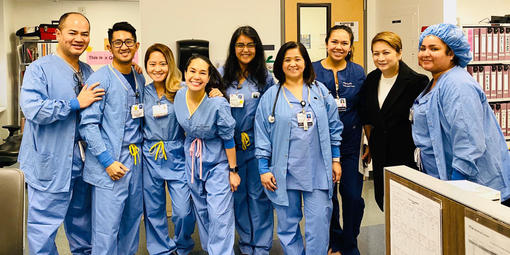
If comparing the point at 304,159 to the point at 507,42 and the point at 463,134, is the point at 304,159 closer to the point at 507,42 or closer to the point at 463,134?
the point at 463,134

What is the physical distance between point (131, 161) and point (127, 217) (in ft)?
1.24

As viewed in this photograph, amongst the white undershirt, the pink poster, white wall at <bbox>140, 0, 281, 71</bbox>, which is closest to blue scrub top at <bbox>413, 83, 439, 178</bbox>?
the white undershirt

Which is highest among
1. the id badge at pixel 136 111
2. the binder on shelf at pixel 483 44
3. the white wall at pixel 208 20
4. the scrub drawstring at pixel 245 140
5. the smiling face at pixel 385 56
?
the white wall at pixel 208 20

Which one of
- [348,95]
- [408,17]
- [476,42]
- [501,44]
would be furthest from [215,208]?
[501,44]

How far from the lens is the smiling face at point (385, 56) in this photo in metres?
2.44

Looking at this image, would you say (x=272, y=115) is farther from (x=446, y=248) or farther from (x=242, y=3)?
(x=242, y=3)

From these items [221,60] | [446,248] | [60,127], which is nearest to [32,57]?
[221,60]

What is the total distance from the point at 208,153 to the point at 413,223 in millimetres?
1532

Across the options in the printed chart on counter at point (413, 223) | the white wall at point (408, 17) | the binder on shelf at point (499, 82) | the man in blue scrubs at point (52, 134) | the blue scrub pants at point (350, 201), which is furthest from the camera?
the binder on shelf at point (499, 82)

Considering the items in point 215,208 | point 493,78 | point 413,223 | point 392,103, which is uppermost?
point 493,78

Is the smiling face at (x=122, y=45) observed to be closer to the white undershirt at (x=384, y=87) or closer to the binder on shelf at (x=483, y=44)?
the white undershirt at (x=384, y=87)

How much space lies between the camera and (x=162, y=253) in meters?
2.72

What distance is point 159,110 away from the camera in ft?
8.36

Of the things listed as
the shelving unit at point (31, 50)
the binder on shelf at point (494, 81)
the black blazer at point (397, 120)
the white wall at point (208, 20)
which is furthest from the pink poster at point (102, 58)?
the binder on shelf at point (494, 81)
